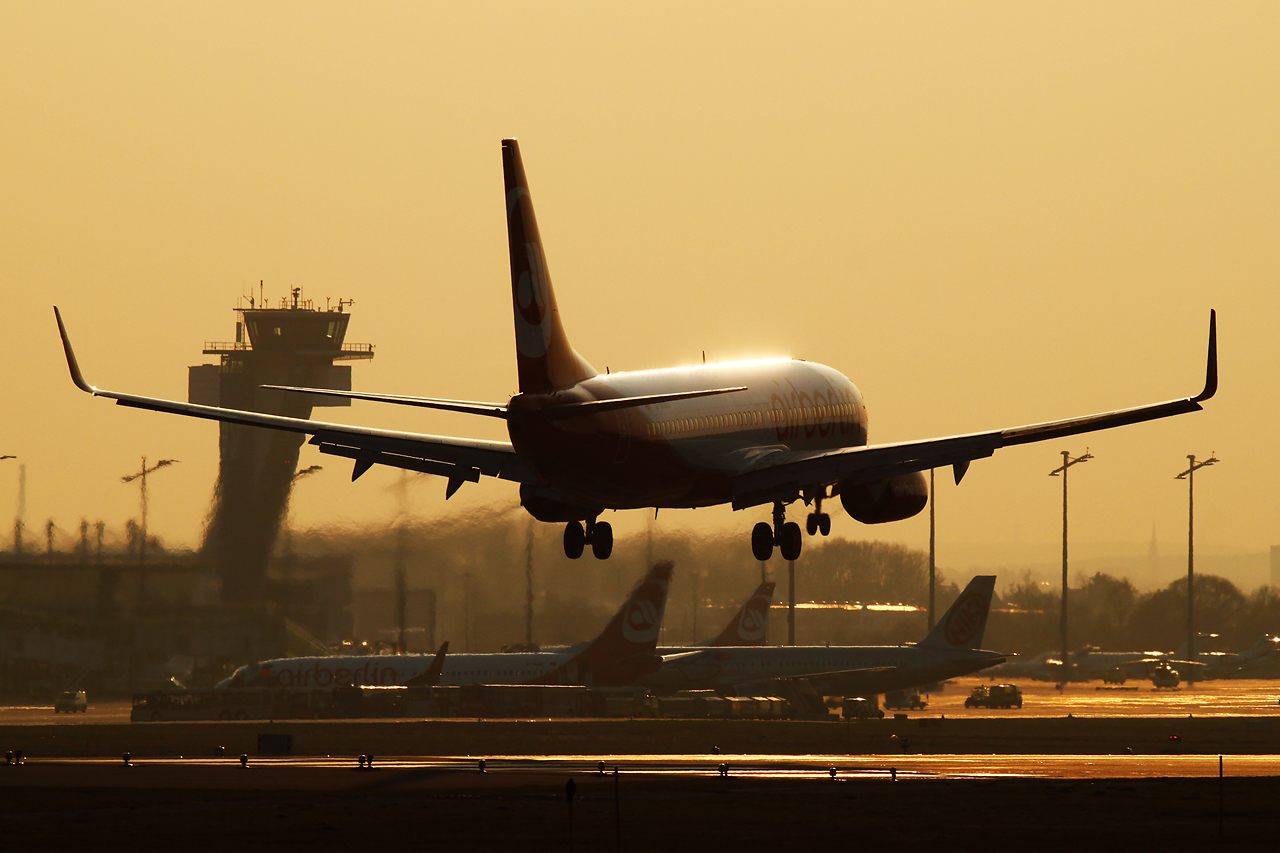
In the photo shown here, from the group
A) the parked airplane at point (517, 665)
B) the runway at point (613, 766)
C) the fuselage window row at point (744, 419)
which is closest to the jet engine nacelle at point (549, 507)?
the fuselage window row at point (744, 419)

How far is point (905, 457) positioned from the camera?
51.1 metres

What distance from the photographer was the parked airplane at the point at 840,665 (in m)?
122

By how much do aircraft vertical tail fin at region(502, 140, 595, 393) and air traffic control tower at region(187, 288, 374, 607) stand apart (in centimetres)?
10197

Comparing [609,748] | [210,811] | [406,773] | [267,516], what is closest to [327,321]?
[267,516]

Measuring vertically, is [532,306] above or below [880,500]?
above

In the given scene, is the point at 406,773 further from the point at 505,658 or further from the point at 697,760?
the point at 505,658

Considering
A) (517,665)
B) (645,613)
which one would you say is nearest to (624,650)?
Result: (645,613)

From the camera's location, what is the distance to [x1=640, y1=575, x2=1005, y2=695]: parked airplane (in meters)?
122

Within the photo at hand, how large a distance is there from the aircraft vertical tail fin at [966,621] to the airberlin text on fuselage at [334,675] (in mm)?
38947

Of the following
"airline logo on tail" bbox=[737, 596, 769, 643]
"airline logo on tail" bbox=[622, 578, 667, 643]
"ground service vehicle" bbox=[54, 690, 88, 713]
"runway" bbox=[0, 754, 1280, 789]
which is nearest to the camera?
"runway" bbox=[0, 754, 1280, 789]

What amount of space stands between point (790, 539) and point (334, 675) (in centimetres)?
7007

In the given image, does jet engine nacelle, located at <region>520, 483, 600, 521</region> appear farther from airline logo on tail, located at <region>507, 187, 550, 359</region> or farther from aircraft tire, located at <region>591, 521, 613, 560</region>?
airline logo on tail, located at <region>507, 187, 550, 359</region>

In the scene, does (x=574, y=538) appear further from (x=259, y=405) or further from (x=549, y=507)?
(x=259, y=405)

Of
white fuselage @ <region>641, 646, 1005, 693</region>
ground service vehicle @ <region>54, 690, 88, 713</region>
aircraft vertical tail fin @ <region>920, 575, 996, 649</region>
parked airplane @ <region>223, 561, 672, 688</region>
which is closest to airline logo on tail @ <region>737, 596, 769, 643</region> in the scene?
white fuselage @ <region>641, 646, 1005, 693</region>
